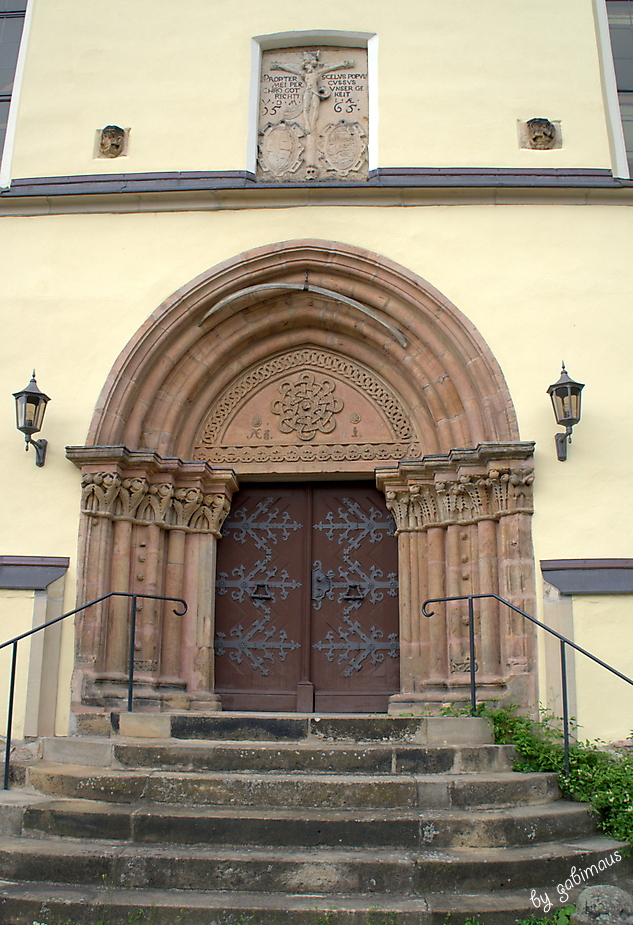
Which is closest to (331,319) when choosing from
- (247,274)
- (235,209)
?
(247,274)

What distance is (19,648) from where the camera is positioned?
6.46 meters

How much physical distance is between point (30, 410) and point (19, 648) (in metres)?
1.86

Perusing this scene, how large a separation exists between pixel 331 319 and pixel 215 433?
58.0 inches

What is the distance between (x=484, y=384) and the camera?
6910mm

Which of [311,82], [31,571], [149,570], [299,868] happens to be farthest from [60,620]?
[311,82]

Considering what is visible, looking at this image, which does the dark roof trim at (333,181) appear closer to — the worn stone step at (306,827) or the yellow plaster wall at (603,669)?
the yellow plaster wall at (603,669)

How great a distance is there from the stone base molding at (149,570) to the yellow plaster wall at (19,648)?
1.25ft

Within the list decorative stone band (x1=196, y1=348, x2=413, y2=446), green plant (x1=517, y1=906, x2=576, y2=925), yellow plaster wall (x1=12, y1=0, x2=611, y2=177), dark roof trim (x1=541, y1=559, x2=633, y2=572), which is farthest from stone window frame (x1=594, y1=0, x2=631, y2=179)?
green plant (x1=517, y1=906, x2=576, y2=925)

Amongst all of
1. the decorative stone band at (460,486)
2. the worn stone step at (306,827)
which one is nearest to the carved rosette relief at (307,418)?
the decorative stone band at (460,486)

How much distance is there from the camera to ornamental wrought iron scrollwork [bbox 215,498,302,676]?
741 cm

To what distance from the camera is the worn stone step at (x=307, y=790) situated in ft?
15.9

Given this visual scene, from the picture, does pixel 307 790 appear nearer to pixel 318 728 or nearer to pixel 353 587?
pixel 318 728

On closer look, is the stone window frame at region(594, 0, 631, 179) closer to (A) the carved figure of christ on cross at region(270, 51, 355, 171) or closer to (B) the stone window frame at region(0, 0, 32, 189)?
(A) the carved figure of christ on cross at region(270, 51, 355, 171)

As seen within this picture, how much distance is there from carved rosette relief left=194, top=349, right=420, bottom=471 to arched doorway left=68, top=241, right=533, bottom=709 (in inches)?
0.5
